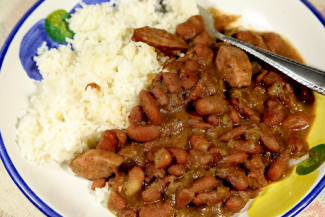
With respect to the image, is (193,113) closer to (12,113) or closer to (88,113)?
(88,113)

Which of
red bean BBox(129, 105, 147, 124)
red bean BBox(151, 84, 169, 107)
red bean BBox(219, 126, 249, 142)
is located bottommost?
red bean BBox(219, 126, 249, 142)

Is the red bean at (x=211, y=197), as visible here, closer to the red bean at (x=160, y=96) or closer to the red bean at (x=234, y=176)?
the red bean at (x=234, y=176)

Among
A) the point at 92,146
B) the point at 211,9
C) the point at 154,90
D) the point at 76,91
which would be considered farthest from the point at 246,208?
the point at 211,9

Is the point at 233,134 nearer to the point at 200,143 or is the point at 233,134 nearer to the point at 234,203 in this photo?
the point at 200,143

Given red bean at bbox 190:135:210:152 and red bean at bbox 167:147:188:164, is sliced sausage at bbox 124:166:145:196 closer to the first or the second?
red bean at bbox 167:147:188:164

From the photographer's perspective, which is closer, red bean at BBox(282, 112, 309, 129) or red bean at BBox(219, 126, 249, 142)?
red bean at BBox(219, 126, 249, 142)

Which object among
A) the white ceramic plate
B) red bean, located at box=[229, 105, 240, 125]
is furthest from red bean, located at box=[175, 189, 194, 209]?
red bean, located at box=[229, 105, 240, 125]
